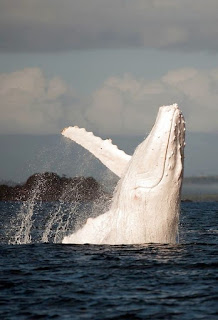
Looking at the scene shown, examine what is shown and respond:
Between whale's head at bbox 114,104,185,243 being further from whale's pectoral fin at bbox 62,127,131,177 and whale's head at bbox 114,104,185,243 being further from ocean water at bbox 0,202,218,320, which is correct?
whale's pectoral fin at bbox 62,127,131,177

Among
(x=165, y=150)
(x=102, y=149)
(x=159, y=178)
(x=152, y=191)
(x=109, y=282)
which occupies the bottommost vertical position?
(x=109, y=282)

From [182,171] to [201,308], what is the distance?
15.5 ft

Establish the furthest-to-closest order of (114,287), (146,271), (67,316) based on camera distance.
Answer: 1. (146,271)
2. (114,287)
3. (67,316)

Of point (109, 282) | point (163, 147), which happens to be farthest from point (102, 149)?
point (109, 282)

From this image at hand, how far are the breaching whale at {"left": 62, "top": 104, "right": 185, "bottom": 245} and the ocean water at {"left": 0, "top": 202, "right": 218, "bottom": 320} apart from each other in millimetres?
416

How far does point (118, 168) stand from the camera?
1895cm

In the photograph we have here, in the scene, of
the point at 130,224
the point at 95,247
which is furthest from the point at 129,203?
the point at 95,247

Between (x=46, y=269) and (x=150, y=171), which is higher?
(x=150, y=171)

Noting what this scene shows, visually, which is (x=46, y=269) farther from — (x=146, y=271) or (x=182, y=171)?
(x=182, y=171)

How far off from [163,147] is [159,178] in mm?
682

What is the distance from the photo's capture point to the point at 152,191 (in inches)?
692

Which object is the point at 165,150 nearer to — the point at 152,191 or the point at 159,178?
the point at 159,178

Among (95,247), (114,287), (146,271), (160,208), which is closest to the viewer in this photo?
(114,287)

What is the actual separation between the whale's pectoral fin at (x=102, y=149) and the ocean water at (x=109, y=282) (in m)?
1.92
